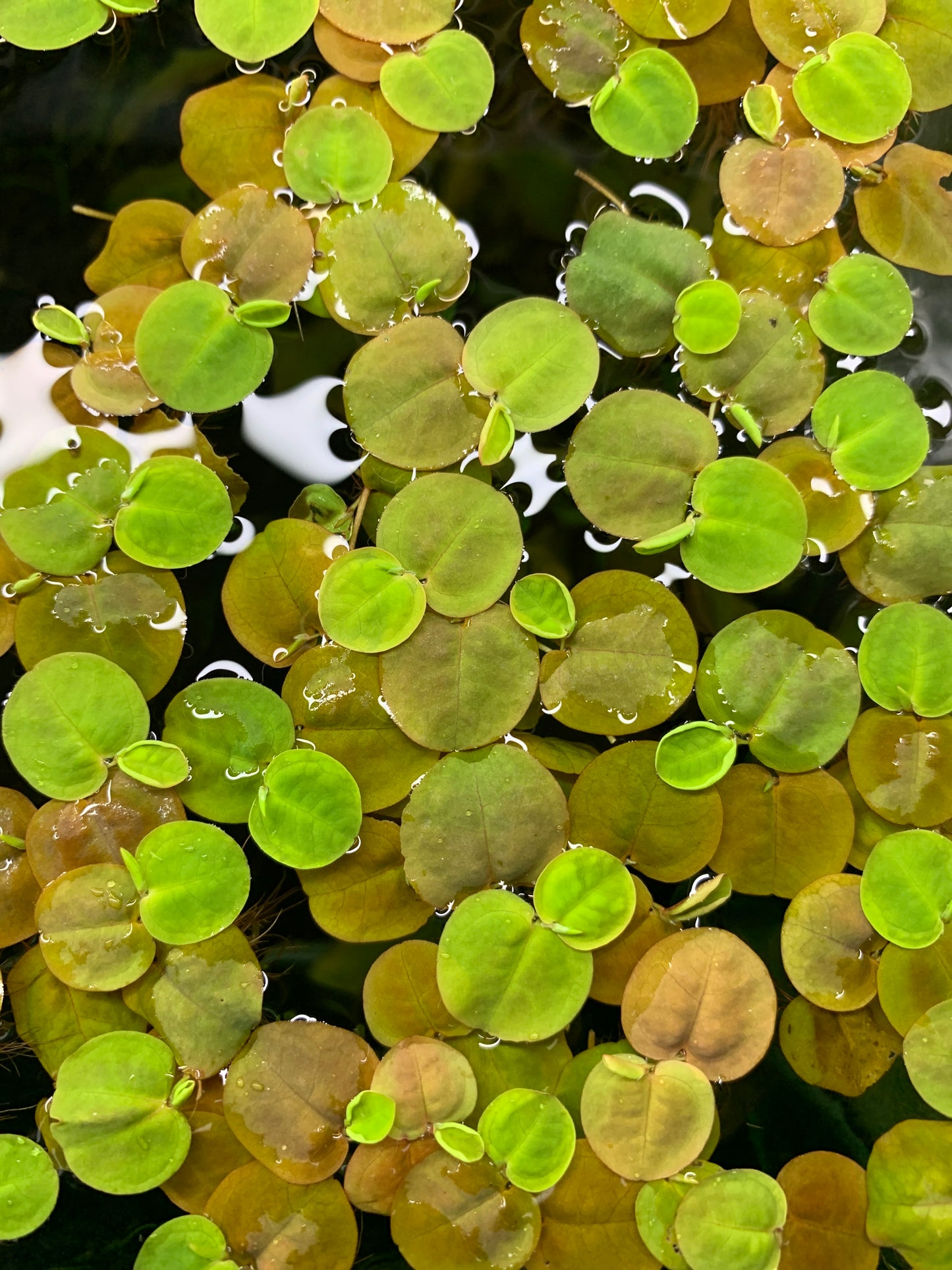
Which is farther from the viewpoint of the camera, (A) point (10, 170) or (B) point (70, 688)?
(A) point (10, 170)

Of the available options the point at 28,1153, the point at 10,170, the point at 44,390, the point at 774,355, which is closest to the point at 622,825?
the point at 774,355

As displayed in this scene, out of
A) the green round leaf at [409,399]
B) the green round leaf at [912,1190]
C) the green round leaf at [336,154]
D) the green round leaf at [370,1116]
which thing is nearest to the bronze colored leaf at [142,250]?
the green round leaf at [336,154]

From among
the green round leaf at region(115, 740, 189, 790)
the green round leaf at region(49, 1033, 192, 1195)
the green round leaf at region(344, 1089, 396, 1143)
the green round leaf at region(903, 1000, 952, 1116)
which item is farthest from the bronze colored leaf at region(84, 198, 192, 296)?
the green round leaf at region(903, 1000, 952, 1116)

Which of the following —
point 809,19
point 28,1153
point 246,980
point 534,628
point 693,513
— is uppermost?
point 809,19

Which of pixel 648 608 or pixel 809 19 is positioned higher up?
pixel 809 19

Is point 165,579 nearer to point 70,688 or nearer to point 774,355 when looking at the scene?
point 70,688

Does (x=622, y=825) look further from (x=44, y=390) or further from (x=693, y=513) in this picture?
(x=44, y=390)

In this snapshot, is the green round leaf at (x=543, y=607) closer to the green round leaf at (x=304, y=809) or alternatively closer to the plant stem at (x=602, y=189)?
the green round leaf at (x=304, y=809)
